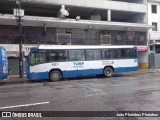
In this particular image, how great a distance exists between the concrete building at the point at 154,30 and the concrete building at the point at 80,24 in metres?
1.05

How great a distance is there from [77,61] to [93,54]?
5.64ft

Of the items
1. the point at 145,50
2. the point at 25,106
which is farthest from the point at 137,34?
the point at 25,106

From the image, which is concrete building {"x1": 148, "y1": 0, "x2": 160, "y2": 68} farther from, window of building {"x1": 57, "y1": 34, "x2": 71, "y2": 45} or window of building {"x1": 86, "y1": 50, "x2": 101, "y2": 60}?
window of building {"x1": 86, "y1": 50, "x2": 101, "y2": 60}

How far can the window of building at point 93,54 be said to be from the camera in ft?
68.8

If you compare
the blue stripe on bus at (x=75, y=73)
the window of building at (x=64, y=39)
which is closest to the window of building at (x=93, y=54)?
the blue stripe on bus at (x=75, y=73)

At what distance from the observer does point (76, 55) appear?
2048 centimetres

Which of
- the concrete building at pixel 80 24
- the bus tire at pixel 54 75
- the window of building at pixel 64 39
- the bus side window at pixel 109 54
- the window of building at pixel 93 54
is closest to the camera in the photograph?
the bus tire at pixel 54 75

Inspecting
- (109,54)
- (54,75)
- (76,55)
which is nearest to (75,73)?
(76,55)

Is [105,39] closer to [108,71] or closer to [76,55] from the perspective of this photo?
[108,71]

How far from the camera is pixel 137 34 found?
3272 cm

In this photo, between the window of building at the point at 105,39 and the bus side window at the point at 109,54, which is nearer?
the bus side window at the point at 109,54

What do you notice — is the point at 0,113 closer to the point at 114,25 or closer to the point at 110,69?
the point at 110,69

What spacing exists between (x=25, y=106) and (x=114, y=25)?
23.2 metres

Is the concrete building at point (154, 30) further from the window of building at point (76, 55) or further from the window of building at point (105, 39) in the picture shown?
the window of building at point (76, 55)
